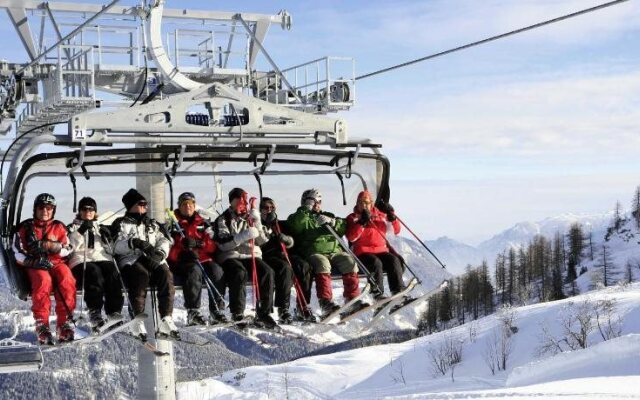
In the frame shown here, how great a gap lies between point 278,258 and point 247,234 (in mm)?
694

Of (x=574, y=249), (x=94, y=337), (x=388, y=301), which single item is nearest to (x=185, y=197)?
(x=94, y=337)

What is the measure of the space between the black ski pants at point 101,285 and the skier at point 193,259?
73 centimetres

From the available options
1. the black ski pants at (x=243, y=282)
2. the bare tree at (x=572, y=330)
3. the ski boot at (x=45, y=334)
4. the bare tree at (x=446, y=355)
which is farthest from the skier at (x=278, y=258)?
the bare tree at (x=446, y=355)

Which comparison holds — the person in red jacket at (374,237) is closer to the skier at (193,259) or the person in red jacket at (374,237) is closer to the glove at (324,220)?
the glove at (324,220)

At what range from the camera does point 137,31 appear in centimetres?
1936

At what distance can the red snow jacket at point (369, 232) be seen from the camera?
1256cm

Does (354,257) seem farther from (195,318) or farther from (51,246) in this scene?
(51,246)

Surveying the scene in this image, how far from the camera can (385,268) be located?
41.4 feet

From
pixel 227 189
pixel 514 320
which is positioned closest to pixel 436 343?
pixel 514 320

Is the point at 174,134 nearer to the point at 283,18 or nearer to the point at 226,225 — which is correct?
the point at 226,225

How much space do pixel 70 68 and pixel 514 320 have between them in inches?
2720

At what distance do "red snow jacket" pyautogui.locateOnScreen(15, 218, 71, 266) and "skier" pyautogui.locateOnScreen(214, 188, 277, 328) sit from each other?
1.70 meters

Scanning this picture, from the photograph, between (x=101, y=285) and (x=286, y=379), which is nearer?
(x=101, y=285)

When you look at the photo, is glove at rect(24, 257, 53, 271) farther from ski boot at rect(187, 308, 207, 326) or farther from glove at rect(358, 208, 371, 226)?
glove at rect(358, 208, 371, 226)
